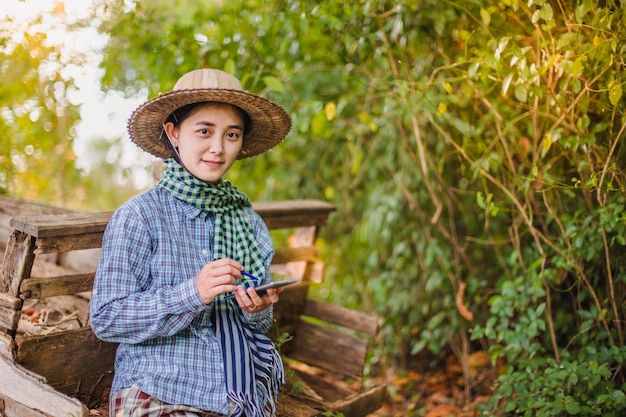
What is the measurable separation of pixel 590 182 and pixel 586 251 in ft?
2.30

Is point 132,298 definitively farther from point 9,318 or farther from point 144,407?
point 9,318

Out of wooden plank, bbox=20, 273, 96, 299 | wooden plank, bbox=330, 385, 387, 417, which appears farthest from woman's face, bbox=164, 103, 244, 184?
wooden plank, bbox=330, 385, 387, 417

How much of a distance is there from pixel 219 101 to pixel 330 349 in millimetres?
1781

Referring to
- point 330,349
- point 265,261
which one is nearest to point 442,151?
point 330,349

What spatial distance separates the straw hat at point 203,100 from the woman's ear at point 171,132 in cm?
3

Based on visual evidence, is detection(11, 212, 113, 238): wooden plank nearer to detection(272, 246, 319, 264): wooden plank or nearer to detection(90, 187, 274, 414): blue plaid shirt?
detection(90, 187, 274, 414): blue plaid shirt

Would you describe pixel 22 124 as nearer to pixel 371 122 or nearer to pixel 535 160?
pixel 371 122

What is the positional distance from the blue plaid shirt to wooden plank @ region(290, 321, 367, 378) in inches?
56.1

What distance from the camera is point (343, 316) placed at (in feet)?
11.6

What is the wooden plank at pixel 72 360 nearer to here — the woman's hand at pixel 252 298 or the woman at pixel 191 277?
the woman at pixel 191 277

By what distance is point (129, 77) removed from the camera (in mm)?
4066

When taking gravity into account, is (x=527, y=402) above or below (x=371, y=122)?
below

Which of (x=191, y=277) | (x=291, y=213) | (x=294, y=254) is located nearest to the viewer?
(x=191, y=277)

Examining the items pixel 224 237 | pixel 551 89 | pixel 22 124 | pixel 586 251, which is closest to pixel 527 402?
pixel 586 251
